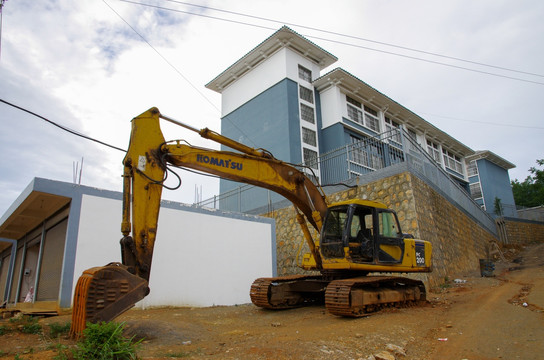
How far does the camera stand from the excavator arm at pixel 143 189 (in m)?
4.90

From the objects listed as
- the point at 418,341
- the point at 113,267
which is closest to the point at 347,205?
the point at 418,341

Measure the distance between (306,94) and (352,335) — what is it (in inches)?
759

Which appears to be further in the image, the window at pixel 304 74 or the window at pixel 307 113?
the window at pixel 304 74

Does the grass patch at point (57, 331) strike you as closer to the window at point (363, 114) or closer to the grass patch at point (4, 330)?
the grass patch at point (4, 330)

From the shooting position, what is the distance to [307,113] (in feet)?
75.0

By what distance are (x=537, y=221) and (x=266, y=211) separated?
26706 millimetres

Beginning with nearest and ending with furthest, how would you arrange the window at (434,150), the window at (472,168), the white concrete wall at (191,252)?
the white concrete wall at (191,252) → the window at (434,150) → the window at (472,168)

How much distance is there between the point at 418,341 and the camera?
18.1 feet

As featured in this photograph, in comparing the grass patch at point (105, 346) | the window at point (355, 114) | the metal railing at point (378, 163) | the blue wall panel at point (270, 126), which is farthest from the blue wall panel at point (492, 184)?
the grass patch at point (105, 346)

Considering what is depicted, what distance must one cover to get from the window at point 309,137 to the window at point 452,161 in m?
17.0

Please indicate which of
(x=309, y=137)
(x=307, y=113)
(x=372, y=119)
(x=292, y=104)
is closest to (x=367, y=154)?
(x=309, y=137)

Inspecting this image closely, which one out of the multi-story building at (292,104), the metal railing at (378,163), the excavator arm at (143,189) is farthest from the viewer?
the multi-story building at (292,104)

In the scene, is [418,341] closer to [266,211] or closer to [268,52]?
[266,211]

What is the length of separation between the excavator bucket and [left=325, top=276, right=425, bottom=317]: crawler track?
3.72 meters
